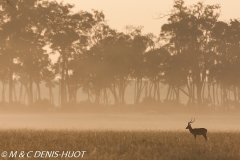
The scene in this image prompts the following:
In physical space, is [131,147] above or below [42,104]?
below

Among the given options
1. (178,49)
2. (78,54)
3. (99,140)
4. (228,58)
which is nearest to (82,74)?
(78,54)

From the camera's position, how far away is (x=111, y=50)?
8181cm

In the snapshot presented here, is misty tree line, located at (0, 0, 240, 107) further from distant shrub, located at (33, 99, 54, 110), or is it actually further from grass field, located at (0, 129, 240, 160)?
grass field, located at (0, 129, 240, 160)

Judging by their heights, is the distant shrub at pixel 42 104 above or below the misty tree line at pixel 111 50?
below

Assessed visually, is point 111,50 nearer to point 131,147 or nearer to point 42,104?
point 42,104

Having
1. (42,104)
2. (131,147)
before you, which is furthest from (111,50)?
(131,147)

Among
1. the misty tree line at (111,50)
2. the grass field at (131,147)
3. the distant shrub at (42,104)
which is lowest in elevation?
the grass field at (131,147)

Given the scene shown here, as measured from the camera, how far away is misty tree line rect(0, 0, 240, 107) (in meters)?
76.1

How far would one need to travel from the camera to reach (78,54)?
83188 mm

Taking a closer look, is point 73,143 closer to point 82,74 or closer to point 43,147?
point 43,147

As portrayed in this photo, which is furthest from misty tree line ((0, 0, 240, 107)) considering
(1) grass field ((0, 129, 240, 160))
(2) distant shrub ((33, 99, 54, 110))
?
(1) grass field ((0, 129, 240, 160))

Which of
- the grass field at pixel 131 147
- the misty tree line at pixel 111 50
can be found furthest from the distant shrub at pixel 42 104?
the grass field at pixel 131 147

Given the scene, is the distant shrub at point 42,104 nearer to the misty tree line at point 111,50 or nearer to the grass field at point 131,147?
the misty tree line at point 111,50

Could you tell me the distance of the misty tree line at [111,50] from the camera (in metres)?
76.1
